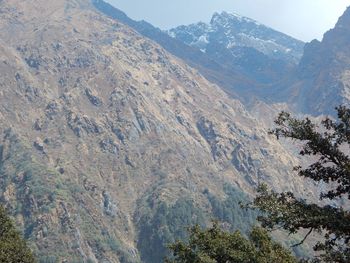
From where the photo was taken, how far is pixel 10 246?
2625 inches

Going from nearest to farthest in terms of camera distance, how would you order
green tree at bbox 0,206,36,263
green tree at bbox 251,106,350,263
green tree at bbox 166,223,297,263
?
green tree at bbox 251,106,350,263
green tree at bbox 166,223,297,263
green tree at bbox 0,206,36,263

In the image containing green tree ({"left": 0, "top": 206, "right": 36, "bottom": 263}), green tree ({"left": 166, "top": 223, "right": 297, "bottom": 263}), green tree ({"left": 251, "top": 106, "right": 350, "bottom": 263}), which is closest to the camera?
green tree ({"left": 251, "top": 106, "right": 350, "bottom": 263})

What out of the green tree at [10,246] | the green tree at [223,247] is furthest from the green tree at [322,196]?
the green tree at [10,246]

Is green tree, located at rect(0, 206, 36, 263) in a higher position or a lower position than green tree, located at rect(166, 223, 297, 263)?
lower

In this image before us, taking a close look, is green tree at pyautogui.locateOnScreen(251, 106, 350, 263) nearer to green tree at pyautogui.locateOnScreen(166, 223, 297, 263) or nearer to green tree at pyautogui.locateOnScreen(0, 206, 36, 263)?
green tree at pyautogui.locateOnScreen(166, 223, 297, 263)

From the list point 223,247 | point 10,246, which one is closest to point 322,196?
→ point 223,247

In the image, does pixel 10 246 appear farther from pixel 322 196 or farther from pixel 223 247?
pixel 322 196

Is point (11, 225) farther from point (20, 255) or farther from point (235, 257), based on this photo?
point (235, 257)

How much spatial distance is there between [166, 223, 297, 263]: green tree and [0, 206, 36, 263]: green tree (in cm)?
2517

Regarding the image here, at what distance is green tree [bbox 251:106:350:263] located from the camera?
883 inches

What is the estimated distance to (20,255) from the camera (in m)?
69.5

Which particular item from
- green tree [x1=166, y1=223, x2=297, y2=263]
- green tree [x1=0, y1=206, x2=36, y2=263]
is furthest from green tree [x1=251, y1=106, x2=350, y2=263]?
green tree [x1=0, y1=206, x2=36, y2=263]

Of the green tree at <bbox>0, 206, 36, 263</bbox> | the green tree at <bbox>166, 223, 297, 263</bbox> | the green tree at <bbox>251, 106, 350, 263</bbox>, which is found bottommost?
the green tree at <bbox>0, 206, 36, 263</bbox>

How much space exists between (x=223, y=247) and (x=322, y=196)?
20745mm
